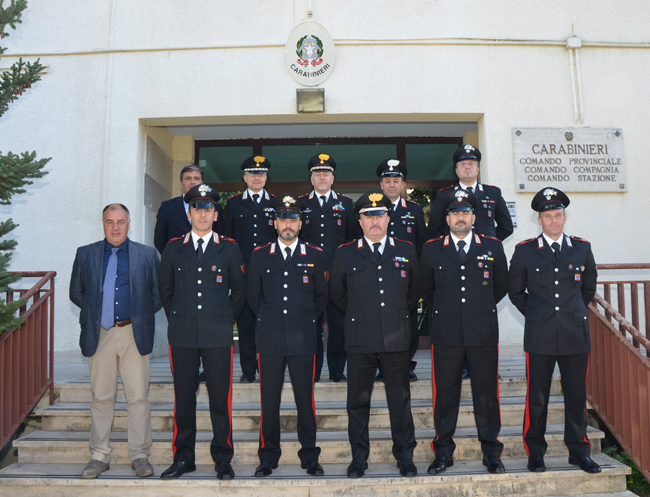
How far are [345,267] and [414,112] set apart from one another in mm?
3233

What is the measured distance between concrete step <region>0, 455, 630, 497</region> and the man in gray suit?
0.15 metres

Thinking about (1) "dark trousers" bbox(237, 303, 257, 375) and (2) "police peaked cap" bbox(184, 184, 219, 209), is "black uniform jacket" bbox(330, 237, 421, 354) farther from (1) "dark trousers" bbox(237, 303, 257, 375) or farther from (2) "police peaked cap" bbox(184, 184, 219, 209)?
(1) "dark trousers" bbox(237, 303, 257, 375)

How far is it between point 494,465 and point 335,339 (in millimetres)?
1706

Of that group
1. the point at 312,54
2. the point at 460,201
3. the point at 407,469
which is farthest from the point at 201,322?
the point at 312,54

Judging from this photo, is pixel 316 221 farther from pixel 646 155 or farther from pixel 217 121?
pixel 646 155

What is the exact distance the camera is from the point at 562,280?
13.7 ft

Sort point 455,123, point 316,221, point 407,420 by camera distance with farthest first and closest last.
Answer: point 455,123 → point 316,221 → point 407,420

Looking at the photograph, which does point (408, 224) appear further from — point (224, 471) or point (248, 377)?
point (224, 471)

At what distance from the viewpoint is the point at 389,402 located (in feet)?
13.4

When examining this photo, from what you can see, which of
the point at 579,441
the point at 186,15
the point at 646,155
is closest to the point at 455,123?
the point at 646,155

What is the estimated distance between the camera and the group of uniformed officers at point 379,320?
13.4ft

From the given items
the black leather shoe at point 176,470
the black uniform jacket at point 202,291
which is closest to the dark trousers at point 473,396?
the black uniform jacket at point 202,291

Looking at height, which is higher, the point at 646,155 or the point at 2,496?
the point at 646,155

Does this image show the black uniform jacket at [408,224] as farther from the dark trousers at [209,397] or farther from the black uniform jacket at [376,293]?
the dark trousers at [209,397]
